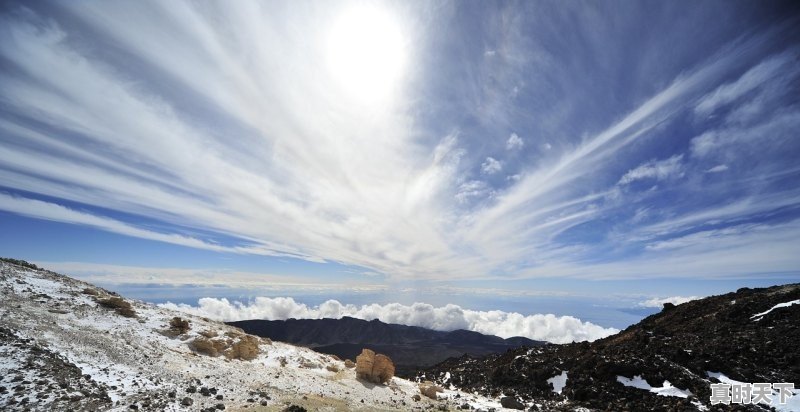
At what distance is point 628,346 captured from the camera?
3566cm

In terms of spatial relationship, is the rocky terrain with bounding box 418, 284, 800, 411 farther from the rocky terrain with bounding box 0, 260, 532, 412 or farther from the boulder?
the rocky terrain with bounding box 0, 260, 532, 412

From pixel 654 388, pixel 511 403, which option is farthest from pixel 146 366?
pixel 654 388

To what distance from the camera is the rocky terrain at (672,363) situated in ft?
81.9

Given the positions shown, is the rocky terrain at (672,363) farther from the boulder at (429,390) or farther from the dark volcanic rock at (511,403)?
the boulder at (429,390)

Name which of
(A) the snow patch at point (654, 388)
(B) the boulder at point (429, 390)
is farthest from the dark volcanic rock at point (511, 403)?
(A) the snow patch at point (654, 388)

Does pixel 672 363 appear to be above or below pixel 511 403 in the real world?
above

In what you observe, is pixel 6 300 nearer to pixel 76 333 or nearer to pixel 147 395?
pixel 76 333

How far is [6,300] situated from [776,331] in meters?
67.6

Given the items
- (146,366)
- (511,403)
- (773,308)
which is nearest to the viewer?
(146,366)

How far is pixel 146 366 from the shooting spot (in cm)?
2380

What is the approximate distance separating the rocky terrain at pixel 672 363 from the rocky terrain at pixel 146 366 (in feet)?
21.1

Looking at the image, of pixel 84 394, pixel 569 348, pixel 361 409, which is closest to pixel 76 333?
pixel 84 394

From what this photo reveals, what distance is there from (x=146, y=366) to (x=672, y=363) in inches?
1672

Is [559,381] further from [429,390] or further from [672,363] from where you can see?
[429,390]
